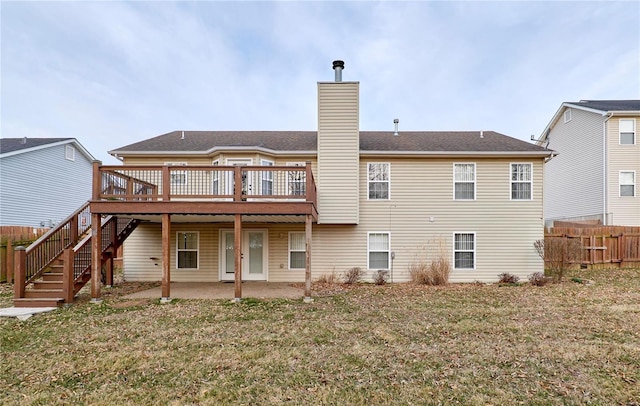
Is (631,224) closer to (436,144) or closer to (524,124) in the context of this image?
(436,144)

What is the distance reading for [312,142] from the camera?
12.3 m

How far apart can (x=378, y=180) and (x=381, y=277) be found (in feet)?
11.1

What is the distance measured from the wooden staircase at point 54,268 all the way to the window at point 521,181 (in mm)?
13331

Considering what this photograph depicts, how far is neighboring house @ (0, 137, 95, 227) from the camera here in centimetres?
1589

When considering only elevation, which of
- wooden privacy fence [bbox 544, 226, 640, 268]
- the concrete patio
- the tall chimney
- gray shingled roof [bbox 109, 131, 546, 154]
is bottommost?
the concrete patio

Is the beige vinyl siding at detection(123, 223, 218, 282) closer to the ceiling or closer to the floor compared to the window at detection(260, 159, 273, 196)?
closer to the floor

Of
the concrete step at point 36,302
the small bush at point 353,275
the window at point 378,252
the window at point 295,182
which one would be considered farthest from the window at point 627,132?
the concrete step at point 36,302

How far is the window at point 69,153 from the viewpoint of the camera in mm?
19219

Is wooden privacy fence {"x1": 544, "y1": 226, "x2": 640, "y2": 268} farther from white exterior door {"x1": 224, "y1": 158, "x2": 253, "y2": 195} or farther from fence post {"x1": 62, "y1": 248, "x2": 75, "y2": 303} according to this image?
fence post {"x1": 62, "y1": 248, "x2": 75, "y2": 303}

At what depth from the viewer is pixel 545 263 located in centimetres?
1199

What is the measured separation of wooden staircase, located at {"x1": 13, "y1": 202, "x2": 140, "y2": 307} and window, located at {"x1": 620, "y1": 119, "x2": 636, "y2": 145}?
22.8 meters

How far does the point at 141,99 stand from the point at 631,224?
93.9 feet

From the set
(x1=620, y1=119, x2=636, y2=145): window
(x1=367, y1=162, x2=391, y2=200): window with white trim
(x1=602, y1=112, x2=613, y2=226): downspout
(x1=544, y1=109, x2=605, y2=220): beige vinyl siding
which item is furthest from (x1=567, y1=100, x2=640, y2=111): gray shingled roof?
(x1=367, y1=162, x2=391, y2=200): window with white trim

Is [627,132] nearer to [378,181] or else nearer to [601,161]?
[601,161]
